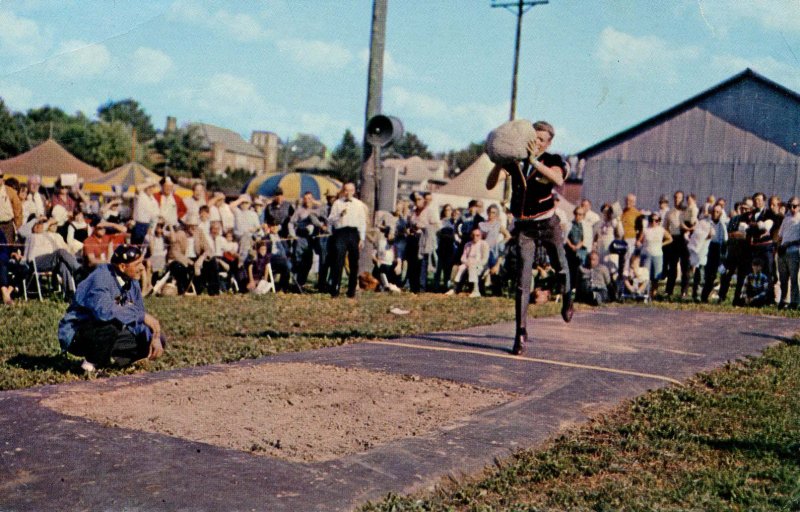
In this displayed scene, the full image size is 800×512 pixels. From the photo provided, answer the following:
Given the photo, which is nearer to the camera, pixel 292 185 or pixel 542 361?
pixel 542 361

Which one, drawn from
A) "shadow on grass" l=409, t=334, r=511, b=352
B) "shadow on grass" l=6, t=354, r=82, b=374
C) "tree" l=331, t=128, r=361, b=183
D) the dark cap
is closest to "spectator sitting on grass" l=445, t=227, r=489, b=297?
"shadow on grass" l=409, t=334, r=511, b=352

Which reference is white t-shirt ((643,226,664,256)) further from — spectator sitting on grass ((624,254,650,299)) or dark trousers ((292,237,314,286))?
dark trousers ((292,237,314,286))

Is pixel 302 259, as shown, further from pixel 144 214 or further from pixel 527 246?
pixel 527 246

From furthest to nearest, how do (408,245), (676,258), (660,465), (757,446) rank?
(408,245) → (676,258) → (757,446) → (660,465)

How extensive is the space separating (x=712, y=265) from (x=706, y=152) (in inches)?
776

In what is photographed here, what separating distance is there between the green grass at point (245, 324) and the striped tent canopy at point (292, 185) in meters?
25.1

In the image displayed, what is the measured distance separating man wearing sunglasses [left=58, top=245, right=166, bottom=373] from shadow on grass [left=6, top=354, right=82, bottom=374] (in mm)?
211

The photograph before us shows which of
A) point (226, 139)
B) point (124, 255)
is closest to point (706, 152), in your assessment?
point (124, 255)

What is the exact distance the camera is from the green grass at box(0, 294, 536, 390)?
835cm

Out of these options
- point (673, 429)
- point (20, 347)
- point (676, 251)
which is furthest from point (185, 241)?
point (673, 429)

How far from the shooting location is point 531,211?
351 inches

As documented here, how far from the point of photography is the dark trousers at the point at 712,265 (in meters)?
17.7

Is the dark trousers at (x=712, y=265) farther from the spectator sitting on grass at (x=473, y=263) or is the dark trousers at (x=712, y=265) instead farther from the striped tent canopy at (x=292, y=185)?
the striped tent canopy at (x=292, y=185)

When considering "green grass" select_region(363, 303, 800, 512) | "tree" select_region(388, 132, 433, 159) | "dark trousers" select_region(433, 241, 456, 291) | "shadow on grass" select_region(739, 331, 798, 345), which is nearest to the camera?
"green grass" select_region(363, 303, 800, 512)
